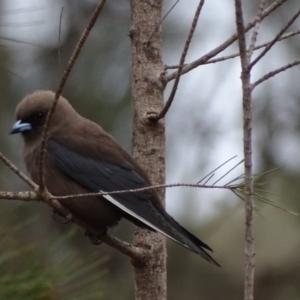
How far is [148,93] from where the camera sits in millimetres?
3598

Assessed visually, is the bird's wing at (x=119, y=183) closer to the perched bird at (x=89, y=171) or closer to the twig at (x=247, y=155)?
the perched bird at (x=89, y=171)

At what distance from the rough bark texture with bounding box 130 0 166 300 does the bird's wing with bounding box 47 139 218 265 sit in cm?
11

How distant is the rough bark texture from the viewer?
358 cm

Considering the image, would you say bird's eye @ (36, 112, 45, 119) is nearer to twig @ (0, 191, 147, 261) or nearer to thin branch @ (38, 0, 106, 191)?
twig @ (0, 191, 147, 261)

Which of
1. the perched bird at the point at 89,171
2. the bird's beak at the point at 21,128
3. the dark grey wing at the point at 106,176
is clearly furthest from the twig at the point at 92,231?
the bird's beak at the point at 21,128

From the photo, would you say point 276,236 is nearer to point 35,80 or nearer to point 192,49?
point 192,49

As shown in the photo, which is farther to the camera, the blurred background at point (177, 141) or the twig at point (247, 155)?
the blurred background at point (177, 141)

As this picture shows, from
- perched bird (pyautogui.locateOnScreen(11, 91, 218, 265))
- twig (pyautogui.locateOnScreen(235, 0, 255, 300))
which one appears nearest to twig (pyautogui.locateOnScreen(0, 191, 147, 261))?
perched bird (pyautogui.locateOnScreen(11, 91, 218, 265))

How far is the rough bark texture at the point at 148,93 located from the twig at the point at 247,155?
1252mm

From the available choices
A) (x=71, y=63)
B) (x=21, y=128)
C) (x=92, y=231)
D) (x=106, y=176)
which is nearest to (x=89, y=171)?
(x=106, y=176)

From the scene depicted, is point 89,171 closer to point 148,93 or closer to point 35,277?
point 148,93

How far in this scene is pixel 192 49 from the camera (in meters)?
6.71

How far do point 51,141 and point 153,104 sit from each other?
71cm

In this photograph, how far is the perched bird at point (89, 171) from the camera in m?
3.58
